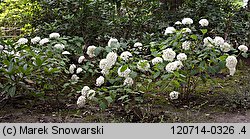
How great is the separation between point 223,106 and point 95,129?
1373 mm

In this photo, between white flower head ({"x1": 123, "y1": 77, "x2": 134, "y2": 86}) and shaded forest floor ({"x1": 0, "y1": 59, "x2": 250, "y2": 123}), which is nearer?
white flower head ({"x1": 123, "y1": 77, "x2": 134, "y2": 86})

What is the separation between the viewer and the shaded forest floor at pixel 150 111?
300cm

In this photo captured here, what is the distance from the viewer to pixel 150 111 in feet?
10.1

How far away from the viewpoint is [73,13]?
4500 mm

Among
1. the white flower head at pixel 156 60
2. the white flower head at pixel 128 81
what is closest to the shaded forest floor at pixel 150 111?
the white flower head at pixel 128 81

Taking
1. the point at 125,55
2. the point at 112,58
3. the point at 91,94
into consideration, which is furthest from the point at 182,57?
the point at 91,94

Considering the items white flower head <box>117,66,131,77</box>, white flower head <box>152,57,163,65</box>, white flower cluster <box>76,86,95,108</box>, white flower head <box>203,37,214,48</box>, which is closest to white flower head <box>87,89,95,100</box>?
white flower cluster <box>76,86,95,108</box>

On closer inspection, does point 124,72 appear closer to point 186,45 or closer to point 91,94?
point 91,94

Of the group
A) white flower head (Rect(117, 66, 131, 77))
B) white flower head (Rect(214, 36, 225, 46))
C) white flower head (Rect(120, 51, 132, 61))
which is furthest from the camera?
white flower head (Rect(214, 36, 225, 46))

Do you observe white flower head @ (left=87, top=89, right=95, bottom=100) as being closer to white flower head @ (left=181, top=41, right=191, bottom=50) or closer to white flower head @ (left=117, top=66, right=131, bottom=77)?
white flower head @ (left=117, top=66, right=131, bottom=77)

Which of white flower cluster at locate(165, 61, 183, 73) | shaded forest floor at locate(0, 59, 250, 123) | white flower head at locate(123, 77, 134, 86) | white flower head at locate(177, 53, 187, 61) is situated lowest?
shaded forest floor at locate(0, 59, 250, 123)

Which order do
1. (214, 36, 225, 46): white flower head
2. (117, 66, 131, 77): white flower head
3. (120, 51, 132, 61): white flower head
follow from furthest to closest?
(214, 36, 225, 46): white flower head → (120, 51, 132, 61): white flower head → (117, 66, 131, 77): white flower head

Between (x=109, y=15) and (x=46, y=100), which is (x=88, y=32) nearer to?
(x=109, y=15)

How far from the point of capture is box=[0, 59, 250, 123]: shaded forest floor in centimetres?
300
